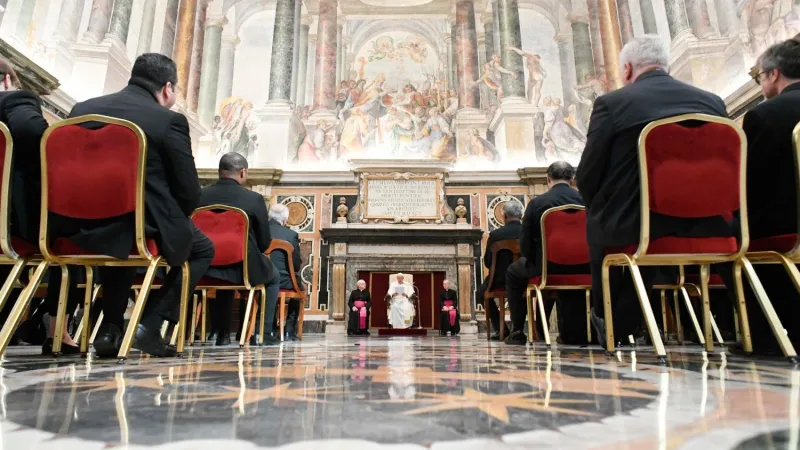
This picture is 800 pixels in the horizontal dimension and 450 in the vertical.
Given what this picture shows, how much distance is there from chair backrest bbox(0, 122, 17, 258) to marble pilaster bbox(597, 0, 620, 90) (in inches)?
376

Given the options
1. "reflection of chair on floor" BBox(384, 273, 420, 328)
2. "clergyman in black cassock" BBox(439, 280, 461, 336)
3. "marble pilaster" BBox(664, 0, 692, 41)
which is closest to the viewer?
"clergyman in black cassock" BBox(439, 280, 461, 336)

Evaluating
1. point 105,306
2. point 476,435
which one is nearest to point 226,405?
point 476,435

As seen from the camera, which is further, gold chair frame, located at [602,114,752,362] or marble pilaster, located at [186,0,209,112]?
marble pilaster, located at [186,0,209,112]

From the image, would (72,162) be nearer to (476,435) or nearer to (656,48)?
(476,435)

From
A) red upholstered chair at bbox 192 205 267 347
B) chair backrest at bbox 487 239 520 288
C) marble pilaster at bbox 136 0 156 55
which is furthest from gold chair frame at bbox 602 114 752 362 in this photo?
marble pilaster at bbox 136 0 156 55

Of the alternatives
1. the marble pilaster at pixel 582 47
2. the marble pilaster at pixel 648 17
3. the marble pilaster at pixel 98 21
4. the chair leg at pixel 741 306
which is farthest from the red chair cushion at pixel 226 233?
the marble pilaster at pixel 582 47

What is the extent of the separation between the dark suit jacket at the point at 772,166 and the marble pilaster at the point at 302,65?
10.4m

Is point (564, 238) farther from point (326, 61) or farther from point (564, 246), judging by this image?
point (326, 61)

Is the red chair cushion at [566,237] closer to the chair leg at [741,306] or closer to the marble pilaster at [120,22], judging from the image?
the chair leg at [741,306]

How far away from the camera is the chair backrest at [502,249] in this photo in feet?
13.2

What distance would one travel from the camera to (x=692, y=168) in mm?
1884

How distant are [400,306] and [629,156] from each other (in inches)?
243

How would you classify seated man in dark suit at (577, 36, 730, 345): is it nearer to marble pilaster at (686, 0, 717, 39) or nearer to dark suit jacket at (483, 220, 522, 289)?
dark suit jacket at (483, 220, 522, 289)

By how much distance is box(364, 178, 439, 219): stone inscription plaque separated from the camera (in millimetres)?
8359
